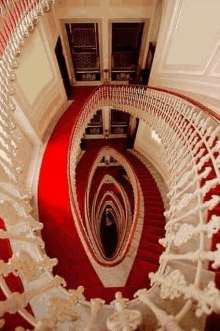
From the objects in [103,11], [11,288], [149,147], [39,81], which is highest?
[103,11]

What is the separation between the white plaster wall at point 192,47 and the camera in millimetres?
4645

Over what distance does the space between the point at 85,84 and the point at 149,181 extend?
12.6 feet

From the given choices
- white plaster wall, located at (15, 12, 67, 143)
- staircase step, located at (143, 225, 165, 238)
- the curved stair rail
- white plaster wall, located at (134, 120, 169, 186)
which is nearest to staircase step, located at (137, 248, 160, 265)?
staircase step, located at (143, 225, 165, 238)

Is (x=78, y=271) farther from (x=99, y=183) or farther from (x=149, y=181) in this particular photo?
(x=99, y=183)

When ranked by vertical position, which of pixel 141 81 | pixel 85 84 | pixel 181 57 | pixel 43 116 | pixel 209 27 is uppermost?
pixel 85 84

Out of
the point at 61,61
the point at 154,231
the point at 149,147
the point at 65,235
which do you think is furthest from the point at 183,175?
the point at 149,147

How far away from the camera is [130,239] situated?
518 centimetres

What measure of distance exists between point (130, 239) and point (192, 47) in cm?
415

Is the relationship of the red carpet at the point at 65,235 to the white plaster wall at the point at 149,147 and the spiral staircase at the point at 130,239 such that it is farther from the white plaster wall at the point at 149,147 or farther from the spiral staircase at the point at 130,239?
the white plaster wall at the point at 149,147

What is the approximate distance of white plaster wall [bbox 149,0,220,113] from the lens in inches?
183

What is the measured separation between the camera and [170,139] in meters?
4.52

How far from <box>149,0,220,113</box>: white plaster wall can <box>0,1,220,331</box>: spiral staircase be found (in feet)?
2.25

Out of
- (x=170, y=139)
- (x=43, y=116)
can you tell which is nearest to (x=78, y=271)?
(x=170, y=139)

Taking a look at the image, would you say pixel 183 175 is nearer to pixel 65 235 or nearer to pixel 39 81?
pixel 65 235
